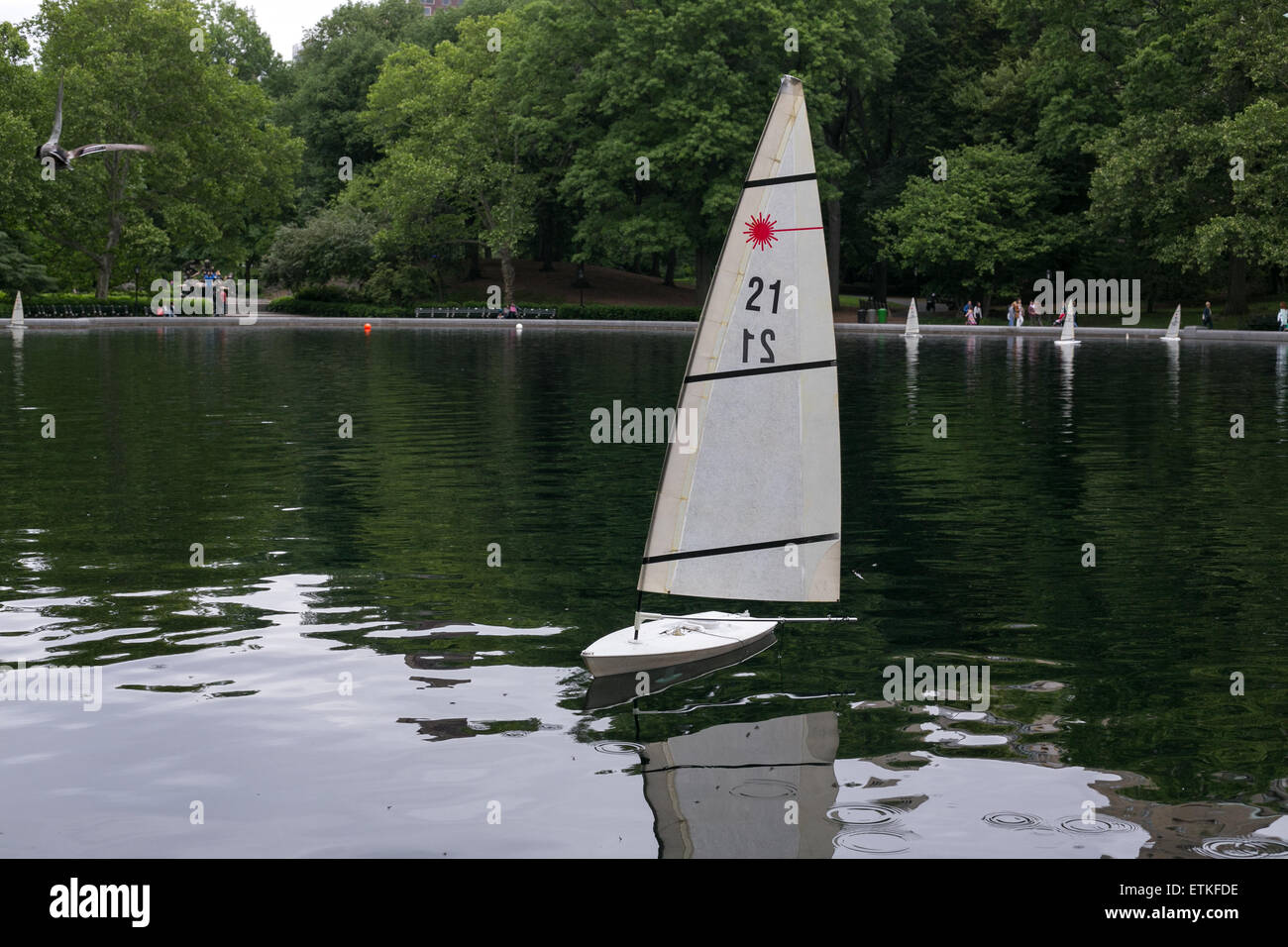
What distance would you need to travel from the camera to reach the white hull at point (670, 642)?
12398 millimetres

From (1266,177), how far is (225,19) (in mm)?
100529

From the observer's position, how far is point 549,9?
84.8 metres

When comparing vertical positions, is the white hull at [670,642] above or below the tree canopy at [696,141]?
below

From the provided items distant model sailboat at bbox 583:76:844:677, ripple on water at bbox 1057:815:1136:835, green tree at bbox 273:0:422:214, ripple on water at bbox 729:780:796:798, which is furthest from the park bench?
ripple on water at bbox 1057:815:1136:835

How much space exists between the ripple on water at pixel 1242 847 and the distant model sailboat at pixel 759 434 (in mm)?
4241

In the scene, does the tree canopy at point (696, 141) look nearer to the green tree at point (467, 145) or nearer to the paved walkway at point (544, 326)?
the green tree at point (467, 145)

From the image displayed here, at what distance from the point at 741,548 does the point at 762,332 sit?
1.92 metres

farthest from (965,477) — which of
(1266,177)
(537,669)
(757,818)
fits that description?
(1266,177)

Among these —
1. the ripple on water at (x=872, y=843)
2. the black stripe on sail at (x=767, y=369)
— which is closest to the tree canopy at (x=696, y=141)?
the black stripe on sail at (x=767, y=369)

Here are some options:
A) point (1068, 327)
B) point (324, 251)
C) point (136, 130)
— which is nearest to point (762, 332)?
point (1068, 327)

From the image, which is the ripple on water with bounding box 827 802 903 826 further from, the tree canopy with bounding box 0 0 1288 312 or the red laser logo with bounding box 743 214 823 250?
the tree canopy with bounding box 0 0 1288 312

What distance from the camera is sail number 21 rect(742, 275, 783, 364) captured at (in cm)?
1170

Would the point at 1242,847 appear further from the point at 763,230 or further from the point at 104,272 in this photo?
the point at 104,272
